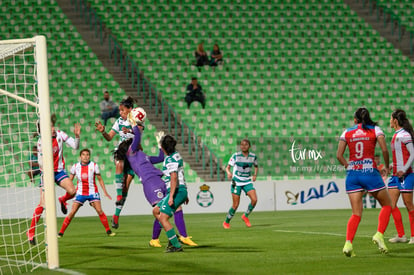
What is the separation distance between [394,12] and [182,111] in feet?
36.7

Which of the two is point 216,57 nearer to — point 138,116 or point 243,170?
point 243,170

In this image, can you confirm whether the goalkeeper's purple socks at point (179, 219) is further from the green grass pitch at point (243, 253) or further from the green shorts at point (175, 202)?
the green shorts at point (175, 202)

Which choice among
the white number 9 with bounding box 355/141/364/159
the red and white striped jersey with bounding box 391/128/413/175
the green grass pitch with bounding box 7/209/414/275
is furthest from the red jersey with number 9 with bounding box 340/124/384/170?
the red and white striped jersey with bounding box 391/128/413/175

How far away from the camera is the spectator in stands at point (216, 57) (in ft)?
97.3

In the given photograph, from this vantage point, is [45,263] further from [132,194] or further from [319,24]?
[319,24]

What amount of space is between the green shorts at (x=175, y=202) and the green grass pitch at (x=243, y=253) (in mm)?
643

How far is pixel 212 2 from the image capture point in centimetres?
3234

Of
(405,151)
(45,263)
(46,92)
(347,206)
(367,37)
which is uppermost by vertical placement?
(367,37)

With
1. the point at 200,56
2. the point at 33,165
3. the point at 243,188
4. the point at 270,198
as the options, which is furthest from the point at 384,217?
the point at 200,56

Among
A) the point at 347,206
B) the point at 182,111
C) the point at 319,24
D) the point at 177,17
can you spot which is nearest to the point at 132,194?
the point at 182,111

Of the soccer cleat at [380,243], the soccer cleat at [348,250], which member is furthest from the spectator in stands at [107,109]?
the soccer cleat at [348,250]

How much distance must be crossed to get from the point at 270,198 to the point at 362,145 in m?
15.6

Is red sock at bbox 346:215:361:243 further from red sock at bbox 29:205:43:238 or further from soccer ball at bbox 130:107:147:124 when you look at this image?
red sock at bbox 29:205:43:238

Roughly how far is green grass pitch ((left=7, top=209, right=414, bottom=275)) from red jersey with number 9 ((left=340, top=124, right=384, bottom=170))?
122 centimetres
